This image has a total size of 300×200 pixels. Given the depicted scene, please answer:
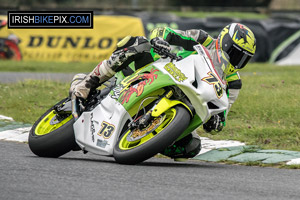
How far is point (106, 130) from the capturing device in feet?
20.0

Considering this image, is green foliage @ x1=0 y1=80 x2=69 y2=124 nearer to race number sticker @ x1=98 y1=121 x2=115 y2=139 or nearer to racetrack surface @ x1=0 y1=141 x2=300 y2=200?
race number sticker @ x1=98 y1=121 x2=115 y2=139

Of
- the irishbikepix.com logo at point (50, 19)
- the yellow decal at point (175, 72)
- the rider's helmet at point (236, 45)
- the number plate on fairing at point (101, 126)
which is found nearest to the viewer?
the yellow decal at point (175, 72)

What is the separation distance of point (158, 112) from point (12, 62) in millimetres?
15003

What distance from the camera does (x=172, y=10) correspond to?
25.4 m

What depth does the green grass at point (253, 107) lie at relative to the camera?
8.00 metres

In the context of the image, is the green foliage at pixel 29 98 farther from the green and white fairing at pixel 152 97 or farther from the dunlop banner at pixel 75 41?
the dunlop banner at pixel 75 41

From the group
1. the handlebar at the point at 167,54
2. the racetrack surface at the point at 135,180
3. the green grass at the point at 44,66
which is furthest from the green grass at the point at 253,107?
the green grass at the point at 44,66

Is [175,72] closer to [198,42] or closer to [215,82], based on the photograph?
[215,82]

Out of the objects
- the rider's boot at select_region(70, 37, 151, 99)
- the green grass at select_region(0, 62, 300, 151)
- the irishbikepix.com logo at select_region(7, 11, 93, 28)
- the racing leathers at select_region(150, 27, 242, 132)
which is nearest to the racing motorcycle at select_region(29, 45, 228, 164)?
the rider's boot at select_region(70, 37, 151, 99)

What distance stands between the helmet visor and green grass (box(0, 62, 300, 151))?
1.58 meters

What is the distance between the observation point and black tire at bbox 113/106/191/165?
5516 mm

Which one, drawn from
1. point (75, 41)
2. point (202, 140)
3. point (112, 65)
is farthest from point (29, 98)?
point (75, 41)

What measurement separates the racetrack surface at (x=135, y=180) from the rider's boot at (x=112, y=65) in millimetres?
715

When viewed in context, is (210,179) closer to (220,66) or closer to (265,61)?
(220,66)
